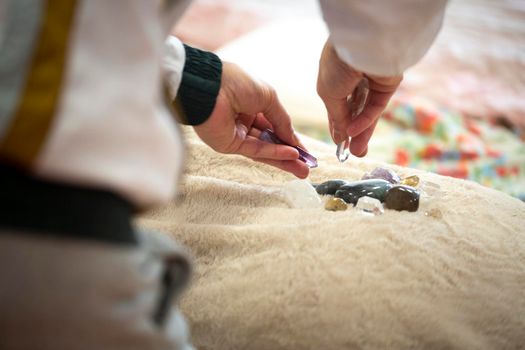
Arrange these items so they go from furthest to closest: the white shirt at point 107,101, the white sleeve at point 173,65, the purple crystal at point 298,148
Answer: the purple crystal at point 298,148
the white sleeve at point 173,65
the white shirt at point 107,101

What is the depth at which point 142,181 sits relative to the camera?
12.2 inches

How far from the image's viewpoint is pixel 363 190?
2.07 ft

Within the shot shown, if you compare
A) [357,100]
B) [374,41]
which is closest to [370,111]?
[357,100]

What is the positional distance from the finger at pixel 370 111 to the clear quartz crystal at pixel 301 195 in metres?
0.11

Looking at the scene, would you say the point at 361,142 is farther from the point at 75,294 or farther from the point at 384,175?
the point at 75,294

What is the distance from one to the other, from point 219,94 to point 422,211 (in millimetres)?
269

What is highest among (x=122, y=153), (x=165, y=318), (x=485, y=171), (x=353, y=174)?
(x=122, y=153)

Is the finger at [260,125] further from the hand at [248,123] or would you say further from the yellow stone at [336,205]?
the yellow stone at [336,205]

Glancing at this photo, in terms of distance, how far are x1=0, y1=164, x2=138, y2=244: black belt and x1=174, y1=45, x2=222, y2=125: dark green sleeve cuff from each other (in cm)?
32

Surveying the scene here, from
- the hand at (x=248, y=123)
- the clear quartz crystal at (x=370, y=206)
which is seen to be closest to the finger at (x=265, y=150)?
the hand at (x=248, y=123)

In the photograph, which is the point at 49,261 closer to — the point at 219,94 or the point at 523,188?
the point at 219,94

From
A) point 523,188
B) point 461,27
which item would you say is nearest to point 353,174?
point 523,188

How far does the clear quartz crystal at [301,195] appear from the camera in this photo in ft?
2.07

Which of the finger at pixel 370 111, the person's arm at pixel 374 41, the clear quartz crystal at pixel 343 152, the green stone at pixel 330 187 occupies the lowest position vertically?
the clear quartz crystal at pixel 343 152
